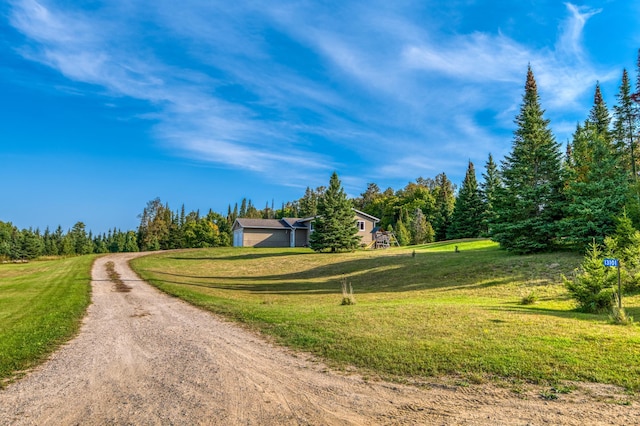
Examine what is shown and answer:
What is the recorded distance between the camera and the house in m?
Result: 54.6

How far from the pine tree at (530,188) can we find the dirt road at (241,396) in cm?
2095

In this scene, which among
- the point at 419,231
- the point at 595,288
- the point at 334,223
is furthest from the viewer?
the point at 419,231

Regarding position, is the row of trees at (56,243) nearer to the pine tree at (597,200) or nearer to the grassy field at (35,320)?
the grassy field at (35,320)

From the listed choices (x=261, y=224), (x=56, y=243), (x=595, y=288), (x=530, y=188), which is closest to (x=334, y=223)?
(x=261, y=224)

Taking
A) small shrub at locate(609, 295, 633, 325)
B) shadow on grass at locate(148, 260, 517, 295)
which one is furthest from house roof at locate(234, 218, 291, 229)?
small shrub at locate(609, 295, 633, 325)

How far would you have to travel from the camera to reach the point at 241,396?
A: 5480 millimetres

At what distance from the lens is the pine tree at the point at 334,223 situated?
40.4 m

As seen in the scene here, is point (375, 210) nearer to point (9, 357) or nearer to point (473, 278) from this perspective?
point (473, 278)

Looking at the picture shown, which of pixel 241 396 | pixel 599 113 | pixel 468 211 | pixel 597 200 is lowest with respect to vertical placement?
pixel 241 396

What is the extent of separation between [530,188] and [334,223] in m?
20.1

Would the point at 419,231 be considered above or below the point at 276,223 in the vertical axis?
below

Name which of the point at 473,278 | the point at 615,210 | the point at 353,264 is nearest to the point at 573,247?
the point at 615,210

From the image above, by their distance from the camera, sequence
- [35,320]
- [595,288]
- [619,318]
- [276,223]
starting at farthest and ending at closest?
[276,223] → [595,288] → [35,320] → [619,318]

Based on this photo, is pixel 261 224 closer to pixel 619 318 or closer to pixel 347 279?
pixel 347 279
